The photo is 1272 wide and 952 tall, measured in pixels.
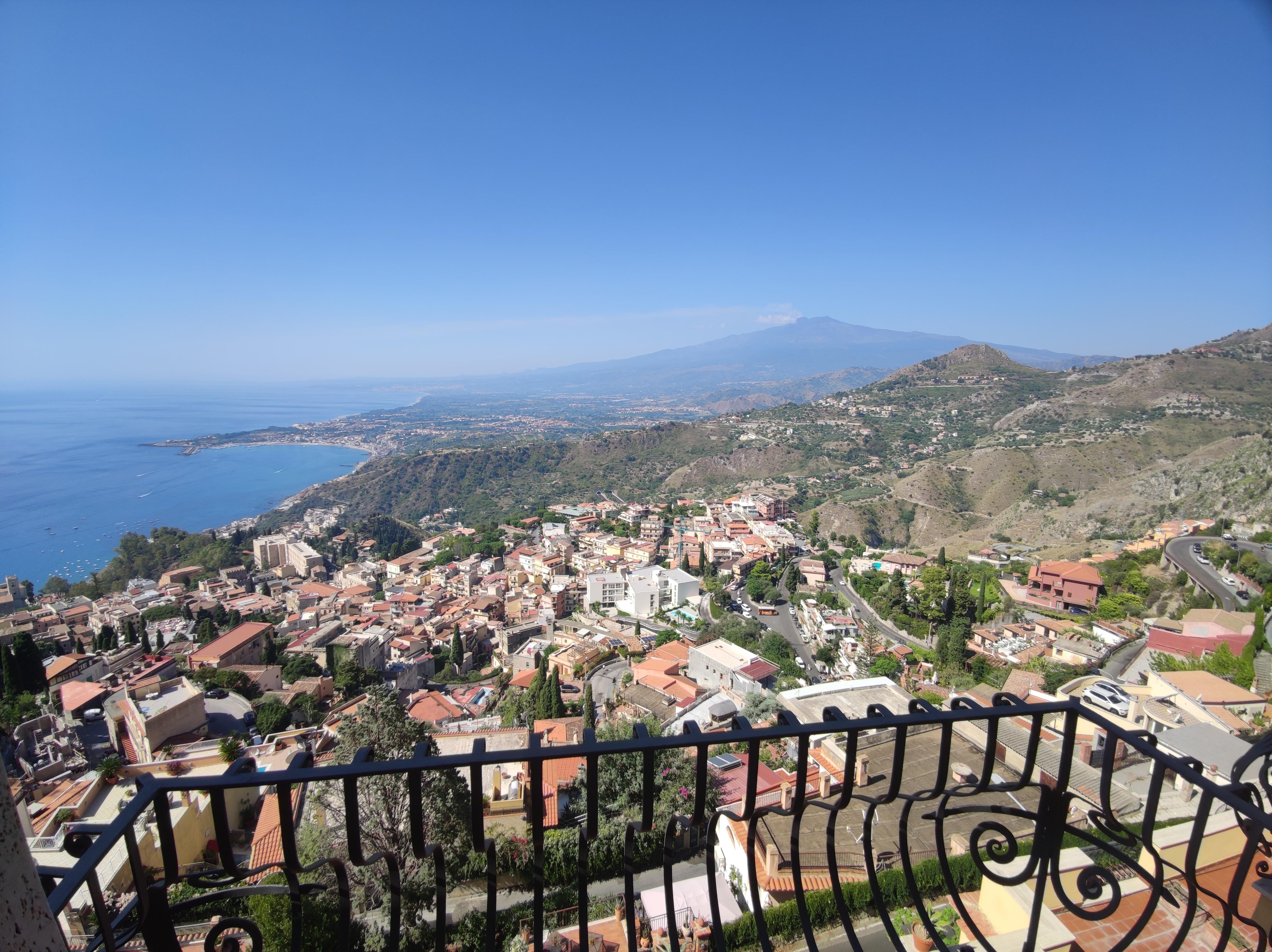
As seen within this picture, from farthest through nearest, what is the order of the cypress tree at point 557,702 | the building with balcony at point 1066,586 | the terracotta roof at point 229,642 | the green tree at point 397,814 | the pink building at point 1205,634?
the building with balcony at point 1066,586 < the terracotta roof at point 229,642 < the cypress tree at point 557,702 < the pink building at point 1205,634 < the green tree at point 397,814

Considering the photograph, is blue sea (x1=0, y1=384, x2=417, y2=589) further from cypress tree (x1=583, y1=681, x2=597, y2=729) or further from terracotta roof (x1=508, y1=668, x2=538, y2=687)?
cypress tree (x1=583, y1=681, x2=597, y2=729)

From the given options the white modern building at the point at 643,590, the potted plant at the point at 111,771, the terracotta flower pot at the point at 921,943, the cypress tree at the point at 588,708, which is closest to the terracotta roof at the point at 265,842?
the potted plant at the point at 111,771

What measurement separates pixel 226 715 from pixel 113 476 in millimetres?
73667

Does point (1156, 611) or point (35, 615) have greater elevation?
point (1156, 611)

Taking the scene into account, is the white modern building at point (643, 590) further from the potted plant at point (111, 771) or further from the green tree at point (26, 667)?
the potted plant at point (111, 771)

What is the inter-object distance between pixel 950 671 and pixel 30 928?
16368 mm

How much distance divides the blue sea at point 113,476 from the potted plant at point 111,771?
121ft

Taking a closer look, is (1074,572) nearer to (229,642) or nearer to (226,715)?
(226,715)

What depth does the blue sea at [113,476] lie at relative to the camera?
44312 mm

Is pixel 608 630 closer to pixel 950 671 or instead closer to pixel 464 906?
pixel 950 671

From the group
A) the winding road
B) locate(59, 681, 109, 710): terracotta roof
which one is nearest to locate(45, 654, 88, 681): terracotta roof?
locate(59, 681, 109, 710): terracotta roof

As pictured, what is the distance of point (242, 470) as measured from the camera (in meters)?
80.4

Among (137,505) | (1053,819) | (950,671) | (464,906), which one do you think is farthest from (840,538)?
(137,505)

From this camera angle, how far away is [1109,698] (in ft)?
30.5
